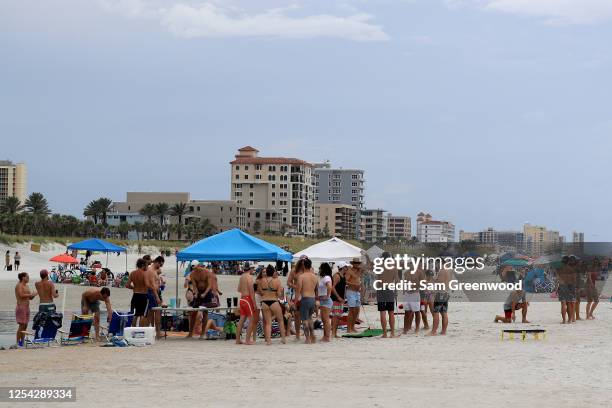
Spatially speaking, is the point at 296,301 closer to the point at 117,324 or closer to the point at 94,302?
the point at 117,324

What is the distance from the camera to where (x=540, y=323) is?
20828 millimetres

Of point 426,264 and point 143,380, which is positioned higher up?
point 426,264

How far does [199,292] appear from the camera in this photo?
16531mm

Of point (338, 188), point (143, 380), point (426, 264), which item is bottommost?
point (143, 380)

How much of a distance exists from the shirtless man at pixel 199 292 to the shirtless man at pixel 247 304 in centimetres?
100

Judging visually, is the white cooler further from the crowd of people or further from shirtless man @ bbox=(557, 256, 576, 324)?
shirtless man @ bbox=(557, 256, 576, 324)

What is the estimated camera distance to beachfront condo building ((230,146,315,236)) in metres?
156

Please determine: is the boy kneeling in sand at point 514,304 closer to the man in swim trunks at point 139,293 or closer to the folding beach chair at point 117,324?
the man in swim trunks at point 139,293

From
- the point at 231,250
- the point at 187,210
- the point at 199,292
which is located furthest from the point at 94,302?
the point at 187,210

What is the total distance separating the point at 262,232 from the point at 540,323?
123 metres

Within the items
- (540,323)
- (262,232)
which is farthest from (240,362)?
(262,232)

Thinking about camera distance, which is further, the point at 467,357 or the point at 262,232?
the point at 262,232

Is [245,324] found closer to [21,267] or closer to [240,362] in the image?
[240,362]

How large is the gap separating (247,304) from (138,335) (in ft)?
5.96
